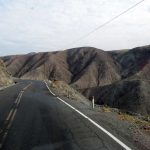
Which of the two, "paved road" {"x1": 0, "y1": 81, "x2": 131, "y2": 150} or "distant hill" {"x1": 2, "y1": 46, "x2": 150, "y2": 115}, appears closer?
"paved road" {"x1": 0, "y1": 81, "x2": 131, "y2": 150}

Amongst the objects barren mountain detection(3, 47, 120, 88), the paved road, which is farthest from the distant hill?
the paved road

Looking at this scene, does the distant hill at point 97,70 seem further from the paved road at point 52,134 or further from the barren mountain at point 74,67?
the paved road at point 52,134

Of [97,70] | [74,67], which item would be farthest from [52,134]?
[74,67]

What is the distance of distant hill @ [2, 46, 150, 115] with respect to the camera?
3602 inches

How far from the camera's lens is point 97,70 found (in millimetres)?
150250

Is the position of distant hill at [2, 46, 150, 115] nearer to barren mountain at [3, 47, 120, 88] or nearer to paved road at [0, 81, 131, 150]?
barren mountain at [3, 47, 120, 88]

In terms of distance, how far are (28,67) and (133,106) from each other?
376 feet

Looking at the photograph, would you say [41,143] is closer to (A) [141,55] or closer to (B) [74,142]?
(B) [74,142]

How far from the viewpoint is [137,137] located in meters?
11.2

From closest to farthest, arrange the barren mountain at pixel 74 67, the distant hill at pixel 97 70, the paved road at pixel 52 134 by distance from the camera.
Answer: the paved road at pixel 52 134 < the distant hill at pixel 97 70 < the barren mountain at pixel 74 67

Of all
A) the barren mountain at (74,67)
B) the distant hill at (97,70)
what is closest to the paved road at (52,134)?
the distant hill at (97,70)

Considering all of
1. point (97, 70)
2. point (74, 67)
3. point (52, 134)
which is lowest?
point (52, 134)

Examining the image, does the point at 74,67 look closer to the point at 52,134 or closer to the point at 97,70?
the point at 97,70

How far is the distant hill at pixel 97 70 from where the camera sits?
91.5 meters
